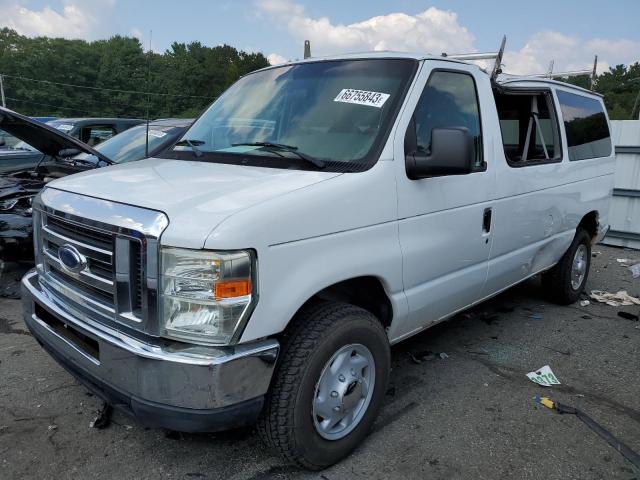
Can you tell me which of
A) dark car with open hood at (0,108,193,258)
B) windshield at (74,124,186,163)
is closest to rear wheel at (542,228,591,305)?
dark car with open hood at (0,108,193,258)

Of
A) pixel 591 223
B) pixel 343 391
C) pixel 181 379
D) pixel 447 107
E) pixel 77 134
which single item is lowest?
pixel 343 391

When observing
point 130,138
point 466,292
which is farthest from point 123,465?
point 130,138

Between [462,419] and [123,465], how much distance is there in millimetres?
1920

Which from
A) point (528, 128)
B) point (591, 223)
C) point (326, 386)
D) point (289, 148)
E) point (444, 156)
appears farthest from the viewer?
point (591, 223)

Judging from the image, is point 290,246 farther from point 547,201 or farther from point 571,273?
point 571,273

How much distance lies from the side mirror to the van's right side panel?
3.09 ft

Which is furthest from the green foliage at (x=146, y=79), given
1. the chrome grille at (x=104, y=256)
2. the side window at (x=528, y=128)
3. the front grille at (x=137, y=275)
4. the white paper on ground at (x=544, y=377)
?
the white paper on ground at (x=544, y=377)

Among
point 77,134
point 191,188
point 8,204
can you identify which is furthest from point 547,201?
point 77,134

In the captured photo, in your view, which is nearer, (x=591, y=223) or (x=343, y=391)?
(x=343, y=391)

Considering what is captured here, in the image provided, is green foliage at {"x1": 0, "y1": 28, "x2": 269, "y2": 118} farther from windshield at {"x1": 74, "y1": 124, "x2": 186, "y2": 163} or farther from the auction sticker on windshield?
the auction sticker on windshield

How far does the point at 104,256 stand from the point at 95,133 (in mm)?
7544

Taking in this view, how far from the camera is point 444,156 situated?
2717 millimetres

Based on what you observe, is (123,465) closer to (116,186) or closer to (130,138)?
(116,186)

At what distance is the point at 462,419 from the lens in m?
3.15
